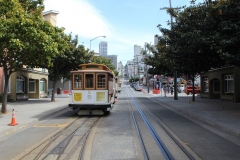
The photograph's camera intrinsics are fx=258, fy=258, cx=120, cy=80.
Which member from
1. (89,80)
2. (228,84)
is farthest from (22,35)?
(228,84)

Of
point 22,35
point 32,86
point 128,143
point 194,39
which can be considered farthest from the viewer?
point 32,86

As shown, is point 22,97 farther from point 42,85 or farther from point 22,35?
point 22,35

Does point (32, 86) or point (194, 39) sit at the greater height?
point (194, 39)

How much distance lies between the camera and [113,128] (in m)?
10.9

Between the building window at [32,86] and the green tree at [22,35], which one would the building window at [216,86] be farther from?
the building window at [32,86]

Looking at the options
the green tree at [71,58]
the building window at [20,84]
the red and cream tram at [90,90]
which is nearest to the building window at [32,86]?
the building window at [20,84]

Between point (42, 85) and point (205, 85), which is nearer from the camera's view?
point (205, 85)

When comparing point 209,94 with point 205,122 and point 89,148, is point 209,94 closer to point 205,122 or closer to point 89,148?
Result: point 205,122

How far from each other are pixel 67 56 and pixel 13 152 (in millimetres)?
19209

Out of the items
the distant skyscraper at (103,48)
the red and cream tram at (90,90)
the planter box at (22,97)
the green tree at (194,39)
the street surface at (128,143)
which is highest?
the distant skyscraper at (103,48)

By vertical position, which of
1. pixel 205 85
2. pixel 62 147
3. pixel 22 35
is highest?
pixel 22 35

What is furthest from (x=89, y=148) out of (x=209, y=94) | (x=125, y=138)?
(x=209, y=94)

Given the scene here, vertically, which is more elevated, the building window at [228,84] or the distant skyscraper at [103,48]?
the distant skyscraper at [103,48]

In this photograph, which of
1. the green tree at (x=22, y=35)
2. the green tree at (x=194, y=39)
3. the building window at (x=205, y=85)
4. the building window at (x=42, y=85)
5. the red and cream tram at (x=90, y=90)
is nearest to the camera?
the green tree at (x=22, y=35)
